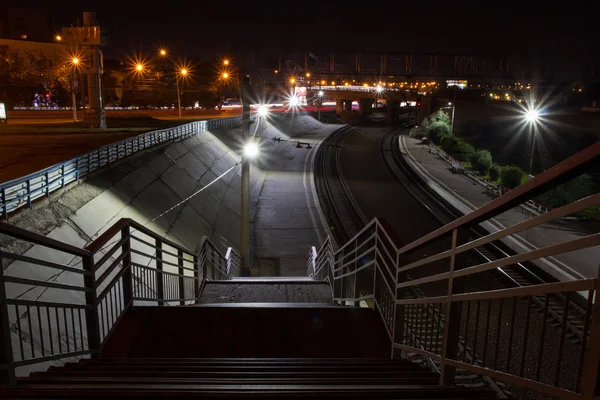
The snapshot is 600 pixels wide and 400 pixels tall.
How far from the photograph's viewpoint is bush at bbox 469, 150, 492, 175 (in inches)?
1420

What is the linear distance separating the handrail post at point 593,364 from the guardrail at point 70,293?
10.1 feet

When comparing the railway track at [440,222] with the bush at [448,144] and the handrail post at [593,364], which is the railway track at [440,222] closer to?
the handrail post at [593,364]

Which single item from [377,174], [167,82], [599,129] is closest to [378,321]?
[377,174]

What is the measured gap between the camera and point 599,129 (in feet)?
161

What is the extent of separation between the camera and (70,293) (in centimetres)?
998

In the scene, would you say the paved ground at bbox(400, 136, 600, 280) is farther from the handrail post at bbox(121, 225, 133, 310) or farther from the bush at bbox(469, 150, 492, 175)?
the handrail post at bbox(121, 225, 133, 310)

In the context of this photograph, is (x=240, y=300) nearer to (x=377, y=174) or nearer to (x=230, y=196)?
(x=230, y=196)

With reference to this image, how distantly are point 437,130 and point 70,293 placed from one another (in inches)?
1995

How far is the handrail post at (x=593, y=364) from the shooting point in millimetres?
1745

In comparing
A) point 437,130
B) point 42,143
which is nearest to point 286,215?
point 42,143

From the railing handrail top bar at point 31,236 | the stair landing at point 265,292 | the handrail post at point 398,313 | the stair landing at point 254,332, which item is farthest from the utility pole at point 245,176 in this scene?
the railing handrail top bar at point 31,236

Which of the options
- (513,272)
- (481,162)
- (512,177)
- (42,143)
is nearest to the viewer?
(513,272)

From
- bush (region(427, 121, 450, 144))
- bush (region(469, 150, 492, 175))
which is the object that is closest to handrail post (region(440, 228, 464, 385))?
bush (region(469, 150, 492, 175))

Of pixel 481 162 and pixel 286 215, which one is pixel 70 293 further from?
pixel 481 162
